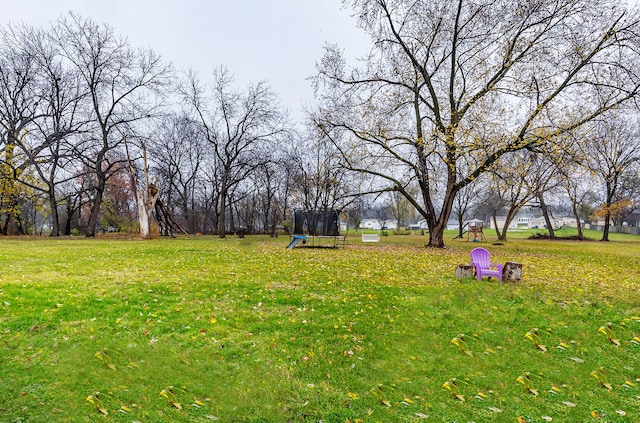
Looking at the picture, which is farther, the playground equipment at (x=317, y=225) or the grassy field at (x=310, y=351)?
the playground equipment at (x=317, y=225)

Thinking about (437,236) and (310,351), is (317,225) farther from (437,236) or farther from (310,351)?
(310,351)

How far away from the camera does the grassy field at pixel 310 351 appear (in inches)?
125

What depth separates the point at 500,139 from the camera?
1432 centimetres

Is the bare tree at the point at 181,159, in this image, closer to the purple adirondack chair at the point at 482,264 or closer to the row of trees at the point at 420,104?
the row of trees at the point at 420,104

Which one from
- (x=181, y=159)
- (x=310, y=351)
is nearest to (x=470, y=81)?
(x=310, y=351)

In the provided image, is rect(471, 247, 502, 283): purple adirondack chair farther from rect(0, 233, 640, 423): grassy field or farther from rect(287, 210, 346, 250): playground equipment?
rect(287, 210, 346, 250): playground equipment

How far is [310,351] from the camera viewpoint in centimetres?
421

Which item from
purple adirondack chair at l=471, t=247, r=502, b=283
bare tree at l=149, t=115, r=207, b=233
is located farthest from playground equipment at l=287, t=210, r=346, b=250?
bare tree at l=149, t=115, r=207, b=233

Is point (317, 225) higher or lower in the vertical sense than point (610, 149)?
lower

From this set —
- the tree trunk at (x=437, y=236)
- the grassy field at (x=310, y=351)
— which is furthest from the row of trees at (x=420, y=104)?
the grassy field at (x=310, y=351)

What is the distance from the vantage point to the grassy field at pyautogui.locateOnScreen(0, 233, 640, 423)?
316 centimetres

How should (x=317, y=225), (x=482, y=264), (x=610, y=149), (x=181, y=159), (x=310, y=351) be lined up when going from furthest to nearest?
(x=181, y=159) → (x=610, y=149) → (x=317, y=225) → (x=482, y=264) → (x=310, y=351)

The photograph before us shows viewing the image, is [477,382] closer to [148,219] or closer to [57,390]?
[57,390]

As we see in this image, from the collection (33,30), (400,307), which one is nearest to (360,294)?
(400,307)
